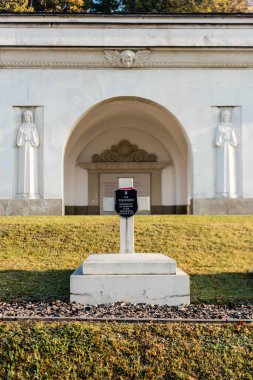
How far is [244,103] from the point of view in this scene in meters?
16.8

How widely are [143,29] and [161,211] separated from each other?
22.8 ft

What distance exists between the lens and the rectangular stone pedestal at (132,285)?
25.6ft

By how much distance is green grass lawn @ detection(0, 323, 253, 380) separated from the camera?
221 inches

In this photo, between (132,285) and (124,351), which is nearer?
(124,351)

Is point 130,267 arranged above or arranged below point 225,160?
below

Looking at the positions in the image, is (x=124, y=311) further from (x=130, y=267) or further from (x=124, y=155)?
(x=124, y=155)

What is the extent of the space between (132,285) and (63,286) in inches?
50.5

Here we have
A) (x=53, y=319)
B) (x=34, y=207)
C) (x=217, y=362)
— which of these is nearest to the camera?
(x=217, y=362)

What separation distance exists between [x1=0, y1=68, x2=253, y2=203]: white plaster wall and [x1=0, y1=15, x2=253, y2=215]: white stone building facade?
0.03m

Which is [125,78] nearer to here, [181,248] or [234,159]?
[234,159]

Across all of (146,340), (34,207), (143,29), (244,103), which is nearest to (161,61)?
(143,29)

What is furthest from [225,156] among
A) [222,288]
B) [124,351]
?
[124,351]

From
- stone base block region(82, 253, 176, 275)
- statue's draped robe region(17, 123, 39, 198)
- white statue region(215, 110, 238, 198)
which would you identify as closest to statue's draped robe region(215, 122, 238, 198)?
white statue region(215, 110, 238, 198)

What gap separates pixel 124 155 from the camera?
20.9 m
